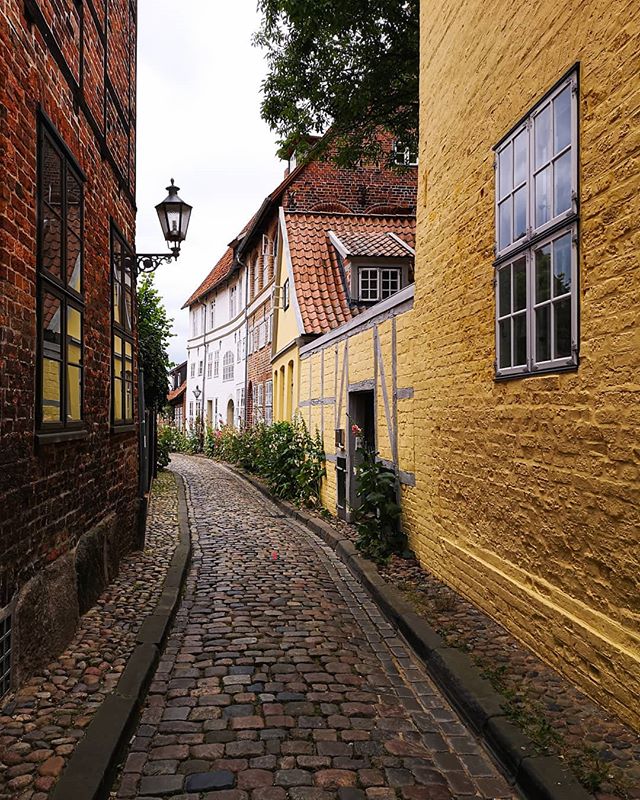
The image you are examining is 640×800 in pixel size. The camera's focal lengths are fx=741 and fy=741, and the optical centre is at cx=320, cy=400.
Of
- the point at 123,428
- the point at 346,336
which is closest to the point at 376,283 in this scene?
the point at 346,336

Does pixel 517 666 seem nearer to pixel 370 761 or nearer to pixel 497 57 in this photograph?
pixel 370 761

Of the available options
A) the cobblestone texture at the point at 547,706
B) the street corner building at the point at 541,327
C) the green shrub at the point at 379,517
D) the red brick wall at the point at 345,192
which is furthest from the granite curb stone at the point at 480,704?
the red brick wall at the point at 345,192

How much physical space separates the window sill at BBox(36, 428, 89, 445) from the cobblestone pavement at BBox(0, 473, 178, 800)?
4.76 feet

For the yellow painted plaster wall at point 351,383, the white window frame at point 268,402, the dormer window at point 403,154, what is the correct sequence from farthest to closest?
the white window frame at point 268,402
the dormer window at point 403,154
the yellow painted plaster wall at point 351,383

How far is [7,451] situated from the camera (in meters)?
Result: 4.14

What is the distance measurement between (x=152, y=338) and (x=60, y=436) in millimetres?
12152

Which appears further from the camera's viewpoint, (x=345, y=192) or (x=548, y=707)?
(x=345, y=192)

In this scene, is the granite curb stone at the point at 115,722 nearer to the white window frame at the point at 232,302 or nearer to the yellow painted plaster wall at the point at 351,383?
the yellow painted plaster wall at the point at 351,383

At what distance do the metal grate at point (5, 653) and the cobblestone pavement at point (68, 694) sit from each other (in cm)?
8

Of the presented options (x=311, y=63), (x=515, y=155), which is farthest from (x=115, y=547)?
(x=311, y=63)

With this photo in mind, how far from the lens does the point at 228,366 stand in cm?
3119

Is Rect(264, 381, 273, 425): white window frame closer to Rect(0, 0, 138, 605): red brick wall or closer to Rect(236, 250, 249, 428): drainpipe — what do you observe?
Rect(236, 250, 249, 428): drainpipe

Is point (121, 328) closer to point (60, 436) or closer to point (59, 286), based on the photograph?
point (59, 286)

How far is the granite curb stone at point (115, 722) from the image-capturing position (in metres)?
3.29
